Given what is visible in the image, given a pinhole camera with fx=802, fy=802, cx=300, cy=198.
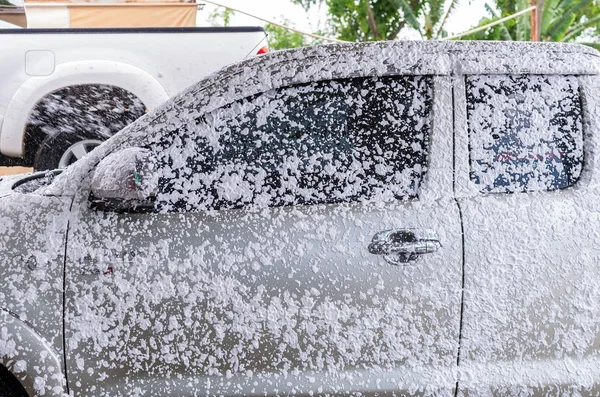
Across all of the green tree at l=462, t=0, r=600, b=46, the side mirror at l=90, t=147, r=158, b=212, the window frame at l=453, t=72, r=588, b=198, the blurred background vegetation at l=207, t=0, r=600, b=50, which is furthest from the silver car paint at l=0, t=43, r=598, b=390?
the green tree at l=462, t=0, r=600, b=46

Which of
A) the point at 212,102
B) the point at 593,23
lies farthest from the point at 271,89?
the point at 593,23

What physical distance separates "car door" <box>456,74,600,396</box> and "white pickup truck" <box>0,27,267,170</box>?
3.40 meters

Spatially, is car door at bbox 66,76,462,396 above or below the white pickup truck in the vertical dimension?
below

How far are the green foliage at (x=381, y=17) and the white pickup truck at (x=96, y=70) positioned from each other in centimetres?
1548

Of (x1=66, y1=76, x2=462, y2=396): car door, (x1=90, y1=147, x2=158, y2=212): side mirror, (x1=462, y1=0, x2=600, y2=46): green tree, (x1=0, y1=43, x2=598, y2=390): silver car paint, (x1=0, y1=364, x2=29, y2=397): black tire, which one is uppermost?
(x1=462, y1=0, x2=600, y2=46): green tree

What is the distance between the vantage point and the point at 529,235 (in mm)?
2660

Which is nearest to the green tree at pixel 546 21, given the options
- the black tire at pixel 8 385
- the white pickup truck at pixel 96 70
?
the white pickup truck at pixel 96 70

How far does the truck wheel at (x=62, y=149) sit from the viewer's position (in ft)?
19.6

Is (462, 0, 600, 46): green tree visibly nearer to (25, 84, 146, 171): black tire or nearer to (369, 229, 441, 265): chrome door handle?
(25, 84, 146, 171): black tire

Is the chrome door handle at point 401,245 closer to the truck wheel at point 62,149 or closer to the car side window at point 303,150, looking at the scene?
the car side window at point 303,150

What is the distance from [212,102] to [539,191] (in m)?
1.15

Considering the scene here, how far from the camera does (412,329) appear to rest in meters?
2.58

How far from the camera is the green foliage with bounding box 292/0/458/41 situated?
832 inches

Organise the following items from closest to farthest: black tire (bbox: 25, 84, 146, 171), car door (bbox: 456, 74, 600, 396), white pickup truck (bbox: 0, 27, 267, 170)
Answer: car door (bbox: 456, 74, 600, 396), white pickup truck (bbox: 0, 27, 267, 170), black tire (bbox: 25, 84, 146, 171)
